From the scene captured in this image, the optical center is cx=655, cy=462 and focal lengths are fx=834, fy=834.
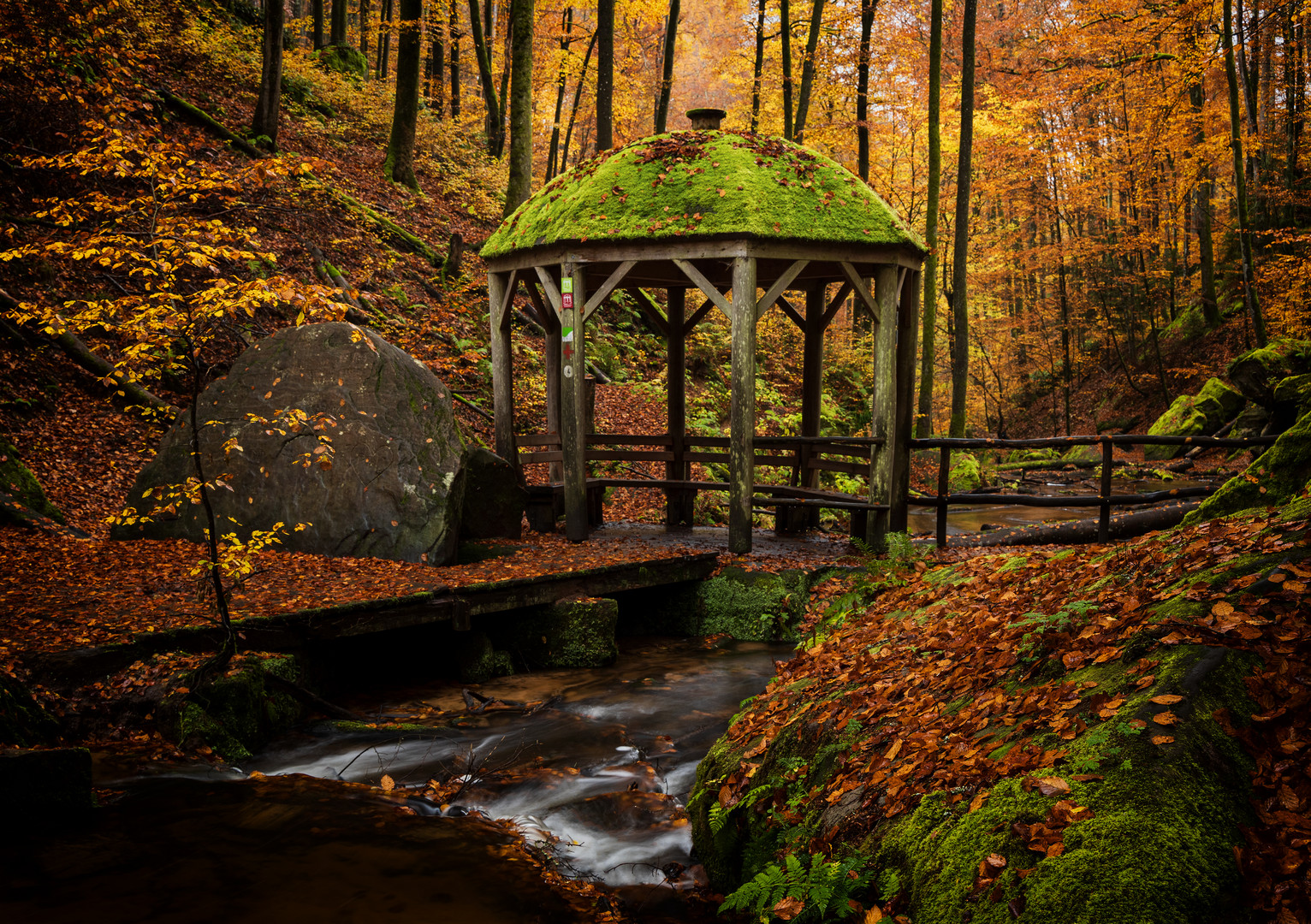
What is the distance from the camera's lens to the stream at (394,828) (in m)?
4.25

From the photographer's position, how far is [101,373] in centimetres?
1193

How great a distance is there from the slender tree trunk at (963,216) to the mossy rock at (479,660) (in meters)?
14.3

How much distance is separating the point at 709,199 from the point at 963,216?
12.3 metres

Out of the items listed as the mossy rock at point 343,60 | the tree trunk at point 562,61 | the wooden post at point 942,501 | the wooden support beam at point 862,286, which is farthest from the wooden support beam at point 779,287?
the mossy rock at point 343,60

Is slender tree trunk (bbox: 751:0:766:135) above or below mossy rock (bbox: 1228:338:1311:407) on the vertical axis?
above

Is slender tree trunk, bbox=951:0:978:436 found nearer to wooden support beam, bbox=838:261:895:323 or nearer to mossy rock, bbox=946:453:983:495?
mossy rock, bbox=946:453:983:495

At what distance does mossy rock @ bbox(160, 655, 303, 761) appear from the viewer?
18.7 feet

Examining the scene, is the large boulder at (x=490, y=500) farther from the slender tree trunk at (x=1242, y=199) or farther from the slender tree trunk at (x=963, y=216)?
the slender tree trunk at (x=1242, y=199)

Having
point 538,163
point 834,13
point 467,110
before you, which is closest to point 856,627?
point 834,13

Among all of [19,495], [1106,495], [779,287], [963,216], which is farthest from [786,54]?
[19,495]

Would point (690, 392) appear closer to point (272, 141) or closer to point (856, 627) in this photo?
point (272, 141)

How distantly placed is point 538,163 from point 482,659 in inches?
1361

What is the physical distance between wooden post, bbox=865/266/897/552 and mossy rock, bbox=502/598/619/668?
3.68 m

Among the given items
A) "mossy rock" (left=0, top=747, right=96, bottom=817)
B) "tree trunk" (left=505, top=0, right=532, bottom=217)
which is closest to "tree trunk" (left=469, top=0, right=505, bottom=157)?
"tree trunk" (left=505, top=0, right=532, bottom=217)
